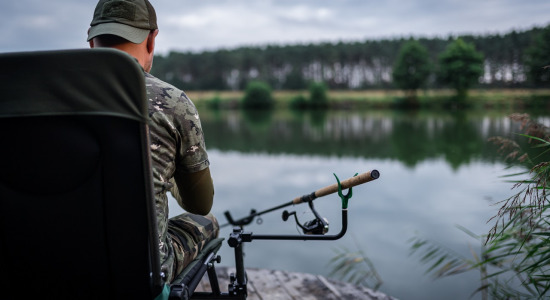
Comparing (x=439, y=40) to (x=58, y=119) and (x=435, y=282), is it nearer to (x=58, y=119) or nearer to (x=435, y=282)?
(x=435, y=282)

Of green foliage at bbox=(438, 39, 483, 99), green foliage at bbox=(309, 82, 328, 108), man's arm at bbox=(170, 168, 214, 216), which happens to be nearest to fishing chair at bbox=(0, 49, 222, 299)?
man's arm at bbox=(170, 168, 214, 216)

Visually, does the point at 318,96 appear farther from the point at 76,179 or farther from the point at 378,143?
the point at 76,179

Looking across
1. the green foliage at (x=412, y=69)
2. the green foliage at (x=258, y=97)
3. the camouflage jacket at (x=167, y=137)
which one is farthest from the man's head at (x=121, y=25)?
the green foliage at (x=258, y=97)

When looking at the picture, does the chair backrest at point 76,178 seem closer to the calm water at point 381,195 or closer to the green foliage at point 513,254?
the calm water at point 381,195

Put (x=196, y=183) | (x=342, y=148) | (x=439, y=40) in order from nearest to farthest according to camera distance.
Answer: (x=196, y=183)
(x=342, y=148)
(x=439, y=40)

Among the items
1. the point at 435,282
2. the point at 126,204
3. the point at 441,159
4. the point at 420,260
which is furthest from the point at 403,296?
the point at 441,159

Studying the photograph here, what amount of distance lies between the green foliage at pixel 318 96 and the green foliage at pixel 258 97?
5.35 m

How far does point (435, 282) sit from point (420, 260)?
0.78 meters

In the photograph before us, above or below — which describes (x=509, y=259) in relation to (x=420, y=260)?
above

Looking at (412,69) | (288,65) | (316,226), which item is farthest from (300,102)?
(316,226)

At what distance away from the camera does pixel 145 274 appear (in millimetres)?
1350

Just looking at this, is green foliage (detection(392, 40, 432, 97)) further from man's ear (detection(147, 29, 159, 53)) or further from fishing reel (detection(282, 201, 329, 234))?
man's ear (detection(147, 29, 159, 53))

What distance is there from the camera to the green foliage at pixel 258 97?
53.6 metres

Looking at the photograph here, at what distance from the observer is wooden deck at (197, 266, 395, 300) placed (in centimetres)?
302
